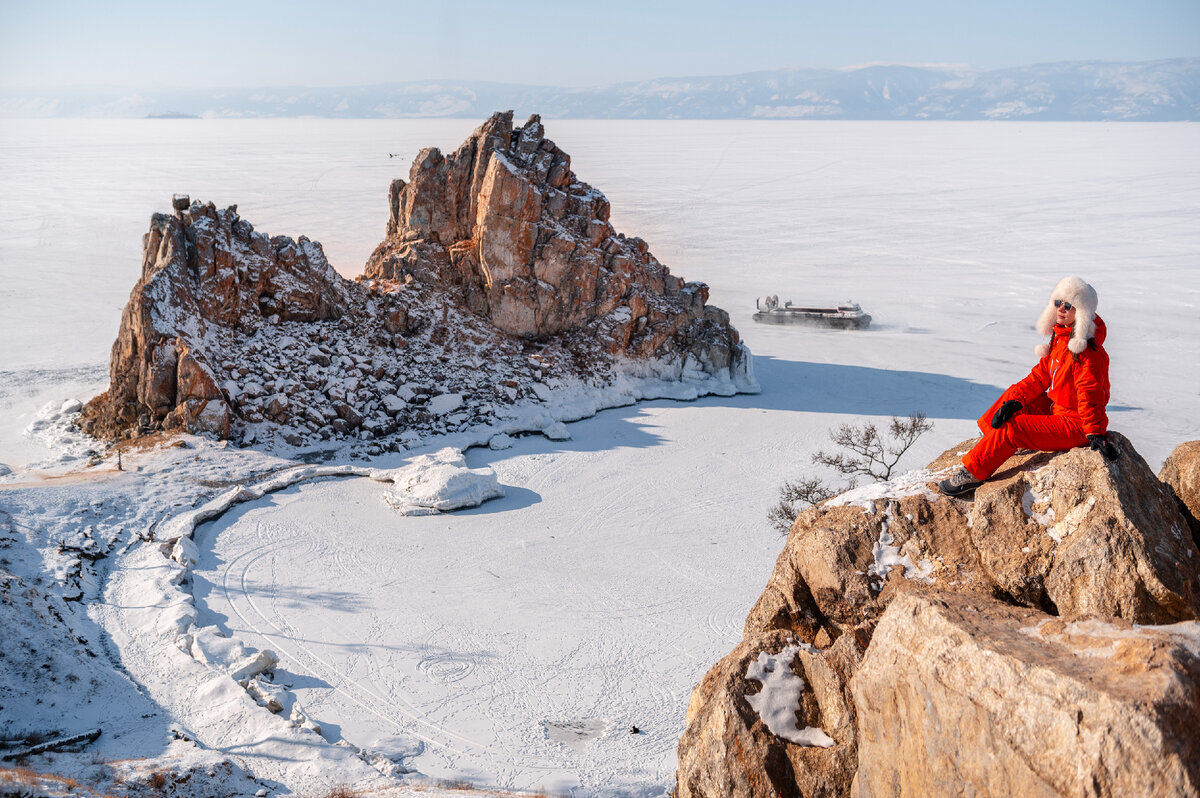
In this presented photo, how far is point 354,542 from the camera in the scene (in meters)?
18.8

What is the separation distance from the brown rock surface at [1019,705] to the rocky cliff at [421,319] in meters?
19.1

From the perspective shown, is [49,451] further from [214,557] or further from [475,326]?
[475,326]

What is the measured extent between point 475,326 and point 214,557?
1218 centimetres

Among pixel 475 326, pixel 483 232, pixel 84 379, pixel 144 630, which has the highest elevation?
pixel 483 232

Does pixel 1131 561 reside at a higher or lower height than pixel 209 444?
Answer: higher

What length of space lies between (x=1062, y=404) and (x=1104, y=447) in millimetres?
610

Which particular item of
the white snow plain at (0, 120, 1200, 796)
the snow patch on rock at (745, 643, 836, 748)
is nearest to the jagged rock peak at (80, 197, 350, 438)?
the white snow plain at (0, 120, 1200, 796)

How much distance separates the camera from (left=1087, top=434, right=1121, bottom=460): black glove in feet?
21.2

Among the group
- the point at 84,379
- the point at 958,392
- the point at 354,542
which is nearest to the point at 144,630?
the point at 354,542

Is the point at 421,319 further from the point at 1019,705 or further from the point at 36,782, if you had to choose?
the point at 1019,705

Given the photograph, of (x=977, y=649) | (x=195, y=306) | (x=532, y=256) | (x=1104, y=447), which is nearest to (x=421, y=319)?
(x=532, y=256)

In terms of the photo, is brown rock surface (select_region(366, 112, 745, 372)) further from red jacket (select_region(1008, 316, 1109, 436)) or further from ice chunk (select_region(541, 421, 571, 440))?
red jacket (select_region(1008, 316, 1109, 436))

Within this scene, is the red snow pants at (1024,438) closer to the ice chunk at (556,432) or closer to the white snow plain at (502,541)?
the white snow plain at (502,541)

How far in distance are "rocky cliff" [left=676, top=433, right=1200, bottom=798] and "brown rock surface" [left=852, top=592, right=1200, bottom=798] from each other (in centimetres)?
1
